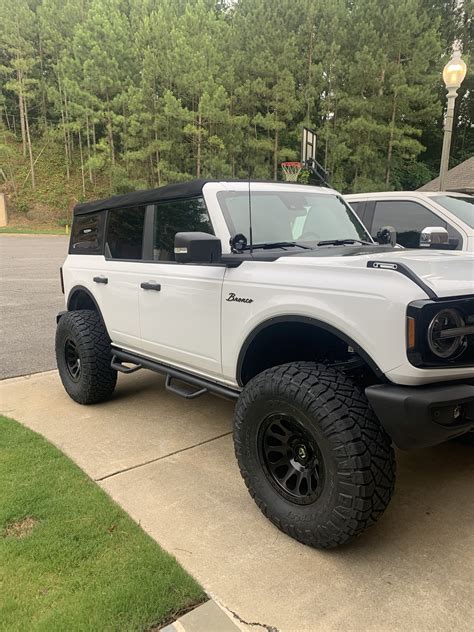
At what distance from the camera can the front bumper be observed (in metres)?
1.96

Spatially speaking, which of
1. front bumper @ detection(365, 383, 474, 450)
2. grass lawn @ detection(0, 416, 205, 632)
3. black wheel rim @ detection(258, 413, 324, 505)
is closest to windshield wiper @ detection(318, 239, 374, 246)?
black wheel rim @ detection(258, 413, 324, 505)

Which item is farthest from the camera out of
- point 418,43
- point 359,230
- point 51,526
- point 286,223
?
point 418,43

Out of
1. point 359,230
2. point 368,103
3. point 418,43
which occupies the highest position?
point 418,43

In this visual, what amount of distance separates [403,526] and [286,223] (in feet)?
6.57

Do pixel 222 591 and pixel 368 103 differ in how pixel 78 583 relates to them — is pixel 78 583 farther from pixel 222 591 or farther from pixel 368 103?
pixel 368 103

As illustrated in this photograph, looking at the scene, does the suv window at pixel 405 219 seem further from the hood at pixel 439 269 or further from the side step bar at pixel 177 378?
the hood at pixel 439 269

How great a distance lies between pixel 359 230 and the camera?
12.5 feet

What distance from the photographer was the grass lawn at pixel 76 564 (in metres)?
2.00

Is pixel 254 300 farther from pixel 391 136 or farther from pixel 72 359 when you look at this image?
pixel 391 136

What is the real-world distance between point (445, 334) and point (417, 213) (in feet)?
14.0

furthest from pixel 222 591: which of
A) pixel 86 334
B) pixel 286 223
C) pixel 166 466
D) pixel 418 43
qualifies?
pixel 418 43

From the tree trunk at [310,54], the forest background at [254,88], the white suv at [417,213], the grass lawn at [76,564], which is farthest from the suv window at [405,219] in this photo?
the tree trunk at [310,54]

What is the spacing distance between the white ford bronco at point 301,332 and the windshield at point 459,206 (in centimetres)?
206

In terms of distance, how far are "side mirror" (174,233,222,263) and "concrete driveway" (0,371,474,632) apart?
143 cm
